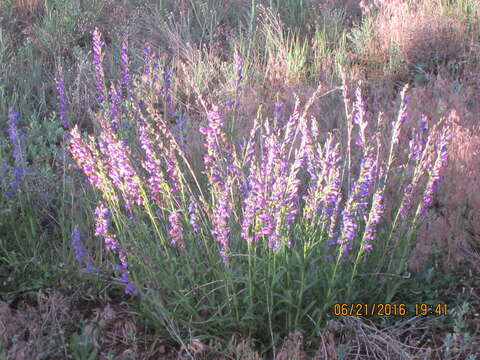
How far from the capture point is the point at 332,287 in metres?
2.31

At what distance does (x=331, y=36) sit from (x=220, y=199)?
3809mm

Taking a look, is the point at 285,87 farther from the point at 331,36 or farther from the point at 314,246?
the point at 314,246

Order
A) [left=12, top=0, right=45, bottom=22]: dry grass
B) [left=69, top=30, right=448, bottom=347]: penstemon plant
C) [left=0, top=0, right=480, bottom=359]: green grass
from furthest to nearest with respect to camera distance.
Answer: [left=12, top=0, right=45, bottom=22]: dry grass, [left=0, top=0, right=480, bottom=359]: green grass, [left=69, top=30, right=448, bottom=347]: penstemon plant

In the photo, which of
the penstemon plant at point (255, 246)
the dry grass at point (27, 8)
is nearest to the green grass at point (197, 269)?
the penstemon plant at point (255, 246)

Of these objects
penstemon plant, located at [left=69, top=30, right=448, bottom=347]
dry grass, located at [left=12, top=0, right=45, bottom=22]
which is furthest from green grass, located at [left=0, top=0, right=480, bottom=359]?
dry grass, located at [left=12, top=0, right=45, bottom=22]

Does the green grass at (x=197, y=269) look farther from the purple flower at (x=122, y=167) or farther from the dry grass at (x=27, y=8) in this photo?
the dry grass at (x=27, y=8)

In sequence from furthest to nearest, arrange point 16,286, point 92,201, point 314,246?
1. point 92,201
2. point 16,286
3. point 314,246

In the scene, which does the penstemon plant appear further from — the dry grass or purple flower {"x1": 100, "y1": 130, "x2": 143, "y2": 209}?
the dry grass

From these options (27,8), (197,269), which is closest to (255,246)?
(197,269)

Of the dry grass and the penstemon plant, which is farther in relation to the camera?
the dry grass

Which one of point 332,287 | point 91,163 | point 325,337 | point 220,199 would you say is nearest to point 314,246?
point 332,287

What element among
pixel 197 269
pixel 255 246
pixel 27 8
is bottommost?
pixel 197 269

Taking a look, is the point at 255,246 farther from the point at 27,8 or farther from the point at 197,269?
the point at 27,8


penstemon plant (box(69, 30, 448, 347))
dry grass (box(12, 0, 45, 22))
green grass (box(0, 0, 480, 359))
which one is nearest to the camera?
penstemon plant (box(69, 30, 448, 347))
